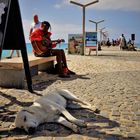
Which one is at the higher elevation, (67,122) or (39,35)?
(39,35)

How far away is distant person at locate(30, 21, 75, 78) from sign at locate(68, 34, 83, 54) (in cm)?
1263

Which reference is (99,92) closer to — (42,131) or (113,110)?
(113,110)

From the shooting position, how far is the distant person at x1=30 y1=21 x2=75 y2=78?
10.8 m

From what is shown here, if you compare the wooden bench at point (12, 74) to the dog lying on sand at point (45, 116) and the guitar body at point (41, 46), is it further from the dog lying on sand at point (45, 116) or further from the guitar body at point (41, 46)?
the dog lying on sand at point (45, 116)

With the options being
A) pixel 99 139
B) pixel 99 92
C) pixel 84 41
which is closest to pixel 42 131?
pixel 99 139

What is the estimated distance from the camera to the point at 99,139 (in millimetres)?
4598

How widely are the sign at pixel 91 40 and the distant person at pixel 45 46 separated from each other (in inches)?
501

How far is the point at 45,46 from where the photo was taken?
36.2ft

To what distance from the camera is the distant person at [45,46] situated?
10.8 metres

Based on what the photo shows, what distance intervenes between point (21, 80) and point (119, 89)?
2.34 m

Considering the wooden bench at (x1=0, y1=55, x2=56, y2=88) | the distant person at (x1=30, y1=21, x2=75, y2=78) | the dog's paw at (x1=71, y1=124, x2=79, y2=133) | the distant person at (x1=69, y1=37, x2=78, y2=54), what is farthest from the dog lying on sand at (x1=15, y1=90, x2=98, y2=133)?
the distant person at (x1=69, y1=37, x2=78, y2=54)

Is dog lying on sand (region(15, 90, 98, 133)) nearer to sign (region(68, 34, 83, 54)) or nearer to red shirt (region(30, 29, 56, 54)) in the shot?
red shirt (region(30, 29, 56, 54))

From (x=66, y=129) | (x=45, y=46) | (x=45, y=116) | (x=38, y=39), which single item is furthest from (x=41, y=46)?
(x=66, y=129)

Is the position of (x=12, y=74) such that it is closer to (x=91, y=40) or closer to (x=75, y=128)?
(x=75, y=128)
